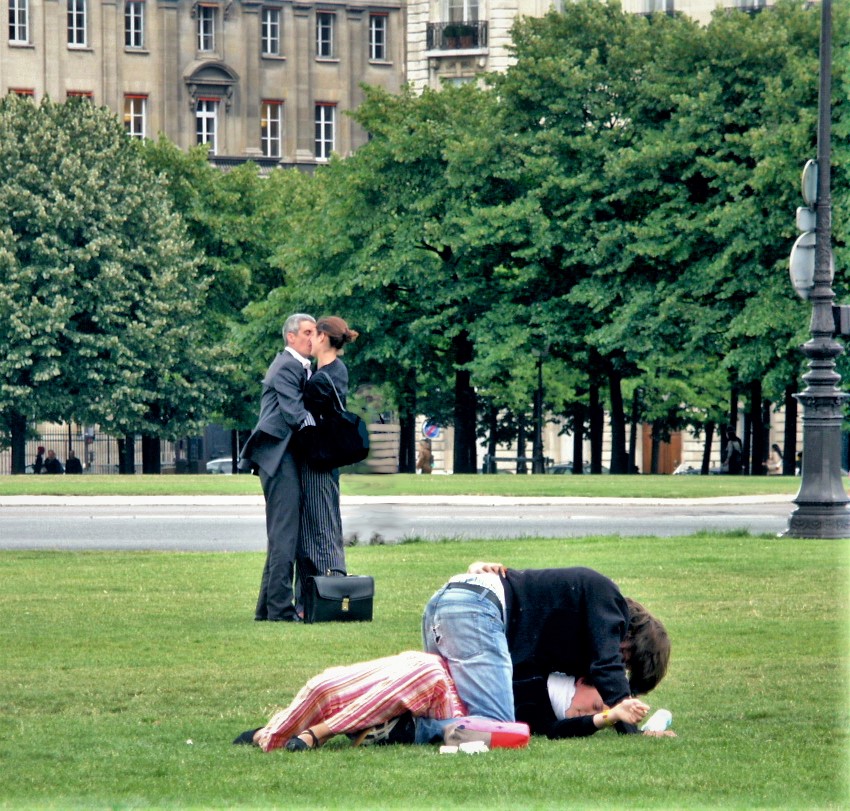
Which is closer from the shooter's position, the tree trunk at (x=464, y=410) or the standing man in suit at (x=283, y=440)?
the standing man in suit at (x=283, y=440)

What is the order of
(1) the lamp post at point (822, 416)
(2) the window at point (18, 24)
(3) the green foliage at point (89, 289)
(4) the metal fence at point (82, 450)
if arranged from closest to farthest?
(1) the lamp post at point (822, 416) < (3) the green foliage at point (89, 289) < (4) the metal fence at point (82, 450) < (2) the window at point (18, 24)

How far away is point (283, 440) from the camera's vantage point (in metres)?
11.5

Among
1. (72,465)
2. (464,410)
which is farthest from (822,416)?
(72,465)

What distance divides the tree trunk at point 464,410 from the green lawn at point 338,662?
109 ft

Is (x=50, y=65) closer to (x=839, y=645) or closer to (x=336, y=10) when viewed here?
(x=336, y=10)

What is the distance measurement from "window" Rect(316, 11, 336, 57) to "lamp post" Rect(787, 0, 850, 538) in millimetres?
60241

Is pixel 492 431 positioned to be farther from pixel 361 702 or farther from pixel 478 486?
pixel 361 702

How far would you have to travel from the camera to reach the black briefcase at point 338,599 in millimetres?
11586

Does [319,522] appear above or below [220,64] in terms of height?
below

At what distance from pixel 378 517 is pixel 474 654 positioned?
7393 millimetres

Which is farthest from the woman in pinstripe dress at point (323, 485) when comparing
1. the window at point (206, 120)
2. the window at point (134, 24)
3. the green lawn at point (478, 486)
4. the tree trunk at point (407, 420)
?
the window at point (134, 24)

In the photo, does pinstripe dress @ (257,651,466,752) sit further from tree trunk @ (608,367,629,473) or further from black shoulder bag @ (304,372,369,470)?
tree trunk @ (608,367,629,473)

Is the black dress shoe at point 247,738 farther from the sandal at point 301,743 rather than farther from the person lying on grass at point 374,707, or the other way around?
the sandal at point 301,743

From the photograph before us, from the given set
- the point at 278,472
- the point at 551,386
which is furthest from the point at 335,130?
the point at 278,472
